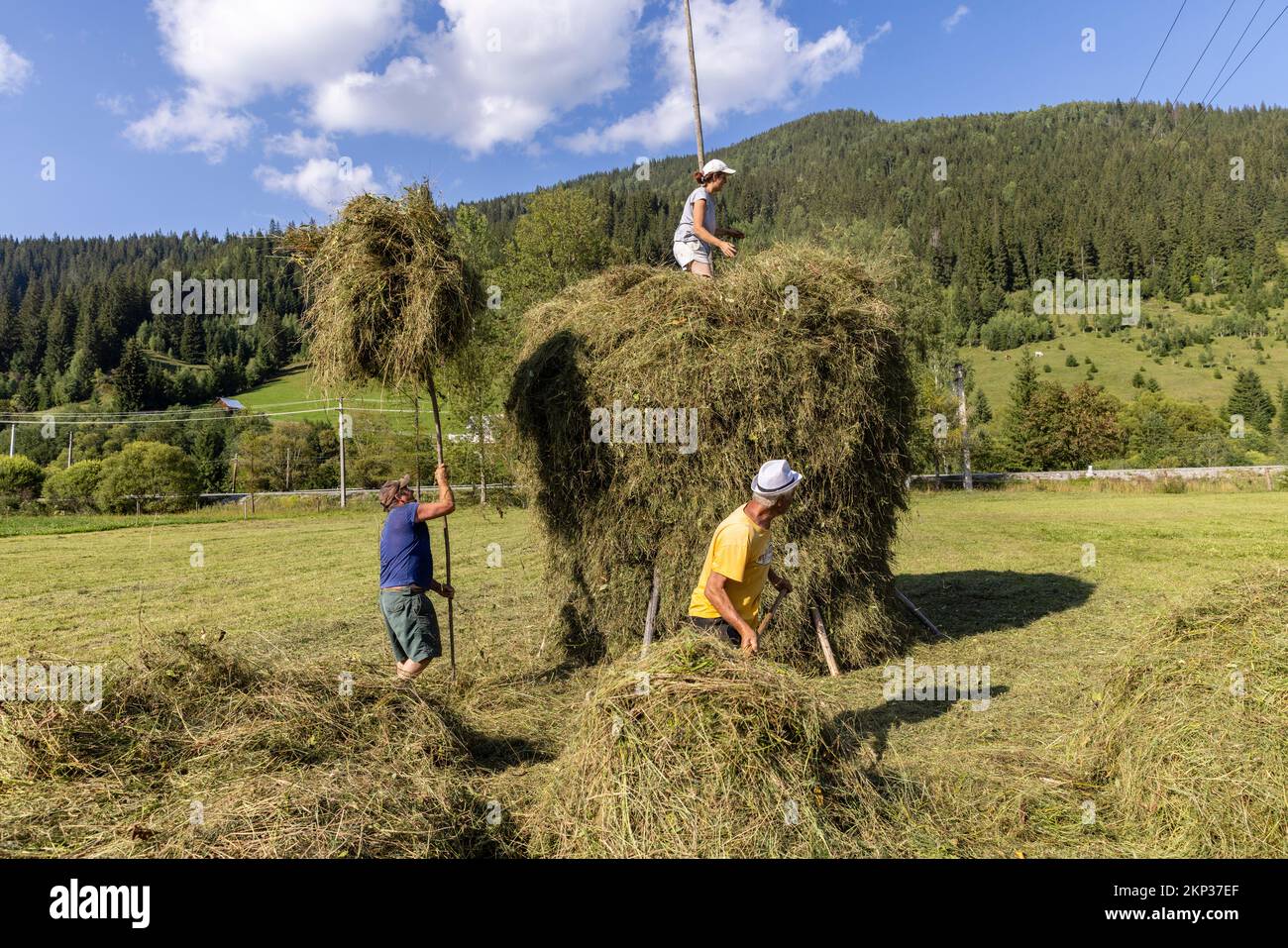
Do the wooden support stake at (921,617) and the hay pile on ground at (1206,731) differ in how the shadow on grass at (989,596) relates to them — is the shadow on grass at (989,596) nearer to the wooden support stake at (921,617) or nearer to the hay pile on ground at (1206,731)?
the wooden support stake at (921,617)

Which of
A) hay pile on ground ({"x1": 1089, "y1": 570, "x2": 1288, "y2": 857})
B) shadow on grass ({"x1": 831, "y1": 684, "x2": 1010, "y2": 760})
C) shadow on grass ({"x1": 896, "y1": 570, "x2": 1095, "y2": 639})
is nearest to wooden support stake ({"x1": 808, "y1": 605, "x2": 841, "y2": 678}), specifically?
shadow on grass ({"x1": 831, "y1": 684, "x2": 1010, "y2": 760})

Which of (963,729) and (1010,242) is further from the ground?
(1010,242)

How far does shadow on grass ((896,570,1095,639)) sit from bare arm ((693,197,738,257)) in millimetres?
5227

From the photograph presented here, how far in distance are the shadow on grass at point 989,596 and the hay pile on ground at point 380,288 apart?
6.83 m

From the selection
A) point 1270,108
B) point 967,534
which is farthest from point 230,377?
point 1270,108

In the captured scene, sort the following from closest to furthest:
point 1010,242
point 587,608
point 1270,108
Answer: point 587,608, point 1010,242, point 1270,108

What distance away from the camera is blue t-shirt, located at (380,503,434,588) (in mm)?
6348

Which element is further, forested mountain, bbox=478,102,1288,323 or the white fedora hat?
forested mountain, bbox=478,102,1288,323

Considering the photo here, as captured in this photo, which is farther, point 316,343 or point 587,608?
point 587,608

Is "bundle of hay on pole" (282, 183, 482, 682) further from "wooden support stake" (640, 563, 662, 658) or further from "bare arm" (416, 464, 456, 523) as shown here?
"wooden support stake" (640, 563, 662, 658)

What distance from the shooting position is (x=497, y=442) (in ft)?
28.6

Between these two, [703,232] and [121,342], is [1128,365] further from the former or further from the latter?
[121,342]

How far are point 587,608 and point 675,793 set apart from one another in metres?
4.50
